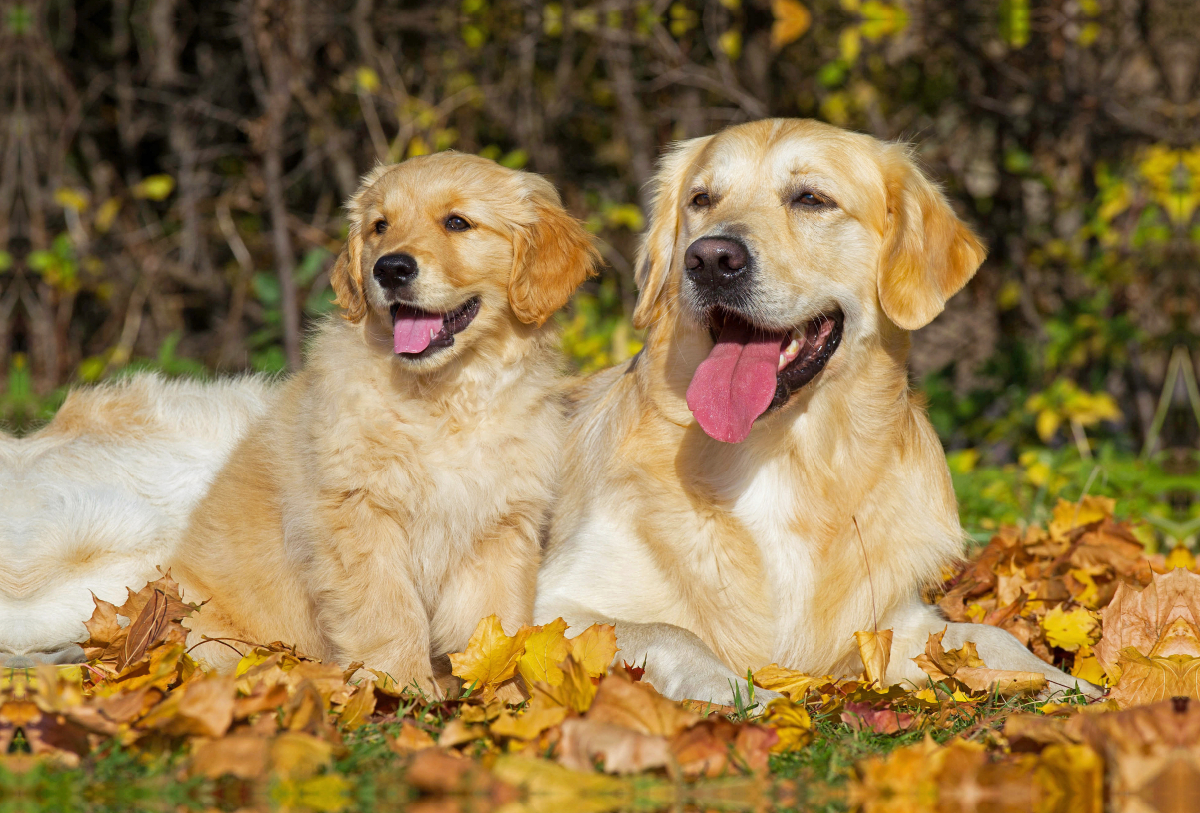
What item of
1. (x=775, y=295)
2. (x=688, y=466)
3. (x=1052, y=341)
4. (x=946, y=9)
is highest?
(x=946, y=9)

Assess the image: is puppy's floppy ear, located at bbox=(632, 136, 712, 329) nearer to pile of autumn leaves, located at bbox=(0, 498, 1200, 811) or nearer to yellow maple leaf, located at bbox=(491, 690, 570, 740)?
pile of autumn leaves, located at bbox=(0, 498, 1200, 811)

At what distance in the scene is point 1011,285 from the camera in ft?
20.3

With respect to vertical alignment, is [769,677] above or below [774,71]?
below

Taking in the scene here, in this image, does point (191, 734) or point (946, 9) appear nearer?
point (191, 734)

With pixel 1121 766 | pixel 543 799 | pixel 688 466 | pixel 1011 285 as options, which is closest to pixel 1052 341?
pixel 1011 285

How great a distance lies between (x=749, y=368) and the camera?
9.58 ft

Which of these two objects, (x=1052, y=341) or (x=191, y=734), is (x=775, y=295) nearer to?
(x=191, y=734)

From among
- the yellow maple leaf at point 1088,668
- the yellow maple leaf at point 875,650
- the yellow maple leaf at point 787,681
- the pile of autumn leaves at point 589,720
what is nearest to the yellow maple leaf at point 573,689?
the pile of autumn leaves at point 589,720

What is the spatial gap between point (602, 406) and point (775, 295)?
83 centimetres

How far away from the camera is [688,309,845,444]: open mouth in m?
2.84

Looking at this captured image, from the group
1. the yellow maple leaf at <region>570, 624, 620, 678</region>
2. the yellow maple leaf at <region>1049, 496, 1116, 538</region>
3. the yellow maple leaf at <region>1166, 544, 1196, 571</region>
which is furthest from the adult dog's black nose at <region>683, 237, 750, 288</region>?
the yellow maple leaf at <region>1166, 544, 1196, 571</region>

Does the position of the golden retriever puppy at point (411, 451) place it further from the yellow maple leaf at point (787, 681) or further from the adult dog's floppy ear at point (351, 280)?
the yellow maple leaf at point (787, 681)

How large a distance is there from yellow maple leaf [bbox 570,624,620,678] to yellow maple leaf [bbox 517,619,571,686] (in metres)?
0.04

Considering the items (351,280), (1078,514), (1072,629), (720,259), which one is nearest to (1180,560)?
(1078,514)
